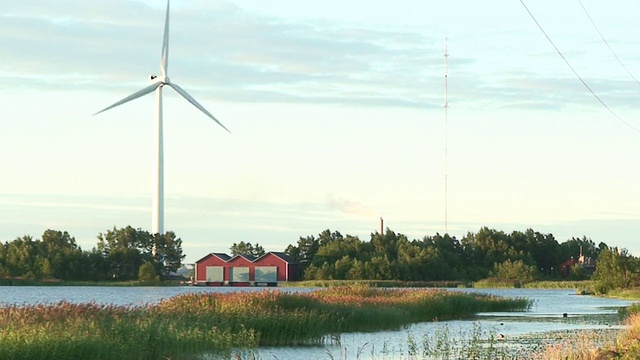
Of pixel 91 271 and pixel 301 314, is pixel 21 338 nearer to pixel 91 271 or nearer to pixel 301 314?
pixel 301 314

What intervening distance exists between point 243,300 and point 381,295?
23.7 metres

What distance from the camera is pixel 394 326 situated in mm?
50938

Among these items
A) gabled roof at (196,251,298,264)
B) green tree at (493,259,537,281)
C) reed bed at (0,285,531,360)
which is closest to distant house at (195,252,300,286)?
gabled roof at (196,251,298,264)

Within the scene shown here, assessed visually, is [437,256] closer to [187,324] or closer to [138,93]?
[138,93]

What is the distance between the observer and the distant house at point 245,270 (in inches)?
5586

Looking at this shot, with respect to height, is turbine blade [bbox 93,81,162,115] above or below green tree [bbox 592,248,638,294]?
above

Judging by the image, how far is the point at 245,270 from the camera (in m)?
144

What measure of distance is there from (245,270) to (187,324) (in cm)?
10901

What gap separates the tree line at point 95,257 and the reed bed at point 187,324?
82558 millimetres

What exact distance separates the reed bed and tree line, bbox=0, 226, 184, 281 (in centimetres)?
8256

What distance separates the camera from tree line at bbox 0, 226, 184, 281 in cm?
13362

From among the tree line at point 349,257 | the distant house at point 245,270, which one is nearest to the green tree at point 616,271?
the tree line at point 349,257

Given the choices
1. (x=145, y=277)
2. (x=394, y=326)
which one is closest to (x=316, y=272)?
(x=145, y=277)

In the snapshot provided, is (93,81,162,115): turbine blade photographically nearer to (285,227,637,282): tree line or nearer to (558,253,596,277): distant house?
(285,227,637,282): tree line
